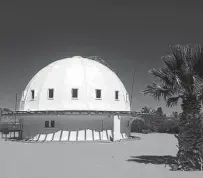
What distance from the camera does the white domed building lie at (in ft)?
109

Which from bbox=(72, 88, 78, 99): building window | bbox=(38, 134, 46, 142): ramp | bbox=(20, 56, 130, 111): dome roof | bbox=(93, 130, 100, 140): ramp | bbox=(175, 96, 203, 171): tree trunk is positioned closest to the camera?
bbox=(175, 96, 203, 171): tree trunk

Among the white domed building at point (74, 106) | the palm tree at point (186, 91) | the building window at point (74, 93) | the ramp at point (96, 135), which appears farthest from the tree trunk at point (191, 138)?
the building window at point (74, 93)

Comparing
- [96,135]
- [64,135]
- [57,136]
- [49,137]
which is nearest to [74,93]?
[64,135]

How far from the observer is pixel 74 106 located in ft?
112

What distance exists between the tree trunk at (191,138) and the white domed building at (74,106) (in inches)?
752

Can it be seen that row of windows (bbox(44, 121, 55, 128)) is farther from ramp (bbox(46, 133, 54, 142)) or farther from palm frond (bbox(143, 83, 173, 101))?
palm frond (bbox(143, 83, 173, 101))

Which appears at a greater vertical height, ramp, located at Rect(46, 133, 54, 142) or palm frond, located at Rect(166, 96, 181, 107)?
palm frond, located at Rect(166, 96, 181, 107)

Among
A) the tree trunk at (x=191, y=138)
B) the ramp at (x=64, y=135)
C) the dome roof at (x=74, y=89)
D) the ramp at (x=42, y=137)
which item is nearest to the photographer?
the tree trunk at (x=191, y=138)

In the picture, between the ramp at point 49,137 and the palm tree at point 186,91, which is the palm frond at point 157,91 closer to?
the palm tree at point 186,91

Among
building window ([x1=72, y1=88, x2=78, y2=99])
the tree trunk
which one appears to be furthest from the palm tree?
building window ([x1=72, y1=88, x2=78, y2=99])

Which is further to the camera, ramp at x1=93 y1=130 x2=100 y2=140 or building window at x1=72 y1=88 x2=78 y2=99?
→ building window at x1=72 y1=88 x2=78 y2=99

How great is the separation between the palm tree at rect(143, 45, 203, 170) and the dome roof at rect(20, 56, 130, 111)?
19.9 metres

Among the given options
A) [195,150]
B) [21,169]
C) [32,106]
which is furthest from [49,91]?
[195,150]

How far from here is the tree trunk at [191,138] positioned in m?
13.7
